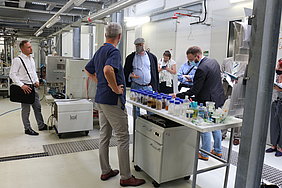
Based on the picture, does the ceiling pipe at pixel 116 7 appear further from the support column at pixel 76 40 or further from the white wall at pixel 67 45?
the white wall at pixel 67 45

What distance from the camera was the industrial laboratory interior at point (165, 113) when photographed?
5.77 feet

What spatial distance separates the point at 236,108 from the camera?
1969mm

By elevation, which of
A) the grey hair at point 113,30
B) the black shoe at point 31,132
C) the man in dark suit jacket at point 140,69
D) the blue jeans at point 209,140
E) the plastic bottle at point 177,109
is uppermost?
the grey hair at point 113,30

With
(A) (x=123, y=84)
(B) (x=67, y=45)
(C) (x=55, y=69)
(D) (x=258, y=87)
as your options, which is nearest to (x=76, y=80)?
(C) (x=55, y=69)

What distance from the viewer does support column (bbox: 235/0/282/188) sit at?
64.6 inches

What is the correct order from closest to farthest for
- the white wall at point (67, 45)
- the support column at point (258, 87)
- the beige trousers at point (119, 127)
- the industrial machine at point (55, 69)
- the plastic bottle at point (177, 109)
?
the support column at point (258, 87) < the plastic bottle at point (177, 109) < the beige trousers at point (119, 127) < the industrial machine at point (55, 69) < the white wall at point (67, 45)

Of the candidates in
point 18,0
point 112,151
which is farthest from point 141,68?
point 18,0

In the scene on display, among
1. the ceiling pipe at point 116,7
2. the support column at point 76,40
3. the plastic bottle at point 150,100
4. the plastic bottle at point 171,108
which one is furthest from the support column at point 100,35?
the support column at point 76,40

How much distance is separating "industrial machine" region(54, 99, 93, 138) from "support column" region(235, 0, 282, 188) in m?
2.65

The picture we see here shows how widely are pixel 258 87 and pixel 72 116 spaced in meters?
2.87

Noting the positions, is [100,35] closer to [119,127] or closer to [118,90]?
[118,90]

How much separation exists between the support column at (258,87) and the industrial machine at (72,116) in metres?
2.65

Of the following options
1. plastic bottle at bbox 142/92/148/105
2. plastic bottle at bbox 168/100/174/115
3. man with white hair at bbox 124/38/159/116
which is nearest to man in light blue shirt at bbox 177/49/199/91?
man with white hair at bbox 124/38/159/116

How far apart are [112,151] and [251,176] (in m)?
2.01
